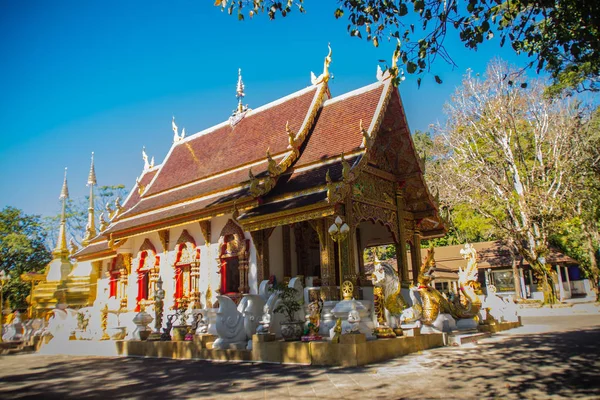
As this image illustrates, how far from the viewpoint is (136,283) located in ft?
52.7

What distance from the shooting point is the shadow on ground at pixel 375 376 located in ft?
17.2

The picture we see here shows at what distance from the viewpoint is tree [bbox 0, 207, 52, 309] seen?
98.8 ft

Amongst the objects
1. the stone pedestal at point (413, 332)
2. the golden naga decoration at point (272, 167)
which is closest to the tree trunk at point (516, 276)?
the golden naga decoration at point (272, 167)

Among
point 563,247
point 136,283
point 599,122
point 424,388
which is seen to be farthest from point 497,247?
point 424,388

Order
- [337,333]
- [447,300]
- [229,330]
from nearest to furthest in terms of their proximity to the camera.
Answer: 1. [337,333]
2. [229,330]
3. [447,300]

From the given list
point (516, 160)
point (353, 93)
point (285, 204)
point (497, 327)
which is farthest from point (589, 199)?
point (285, 204)

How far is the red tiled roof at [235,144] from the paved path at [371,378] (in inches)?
280

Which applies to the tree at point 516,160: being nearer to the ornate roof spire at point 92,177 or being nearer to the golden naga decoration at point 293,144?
the golden naga decoration at point 293,144

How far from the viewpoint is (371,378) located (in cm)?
604

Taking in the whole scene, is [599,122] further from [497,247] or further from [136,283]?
[136,283]

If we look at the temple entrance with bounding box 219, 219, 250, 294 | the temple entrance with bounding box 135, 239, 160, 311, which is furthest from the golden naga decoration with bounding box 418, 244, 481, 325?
the temple entrance with bounding box 135, 239, 160, 311

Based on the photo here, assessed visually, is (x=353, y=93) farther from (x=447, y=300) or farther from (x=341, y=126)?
(x=447, y=300)

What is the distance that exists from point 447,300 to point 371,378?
5.59m

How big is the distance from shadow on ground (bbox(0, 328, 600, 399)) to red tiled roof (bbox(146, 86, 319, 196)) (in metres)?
7.06
